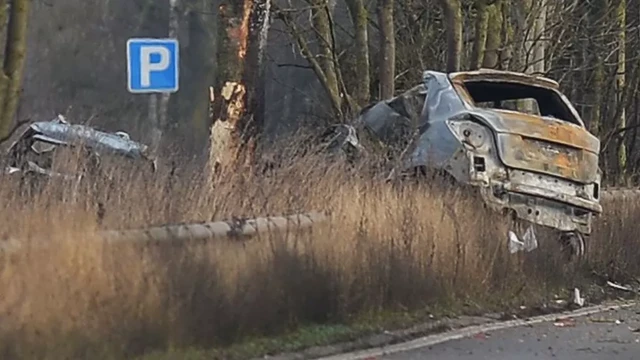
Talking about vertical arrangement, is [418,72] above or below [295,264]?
above

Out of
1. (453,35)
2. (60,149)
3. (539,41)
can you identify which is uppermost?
(539,41)

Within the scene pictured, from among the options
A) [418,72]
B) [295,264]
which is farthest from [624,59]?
[295,264]

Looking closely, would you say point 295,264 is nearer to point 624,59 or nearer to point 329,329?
point 329,329

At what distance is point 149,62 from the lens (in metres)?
9.95

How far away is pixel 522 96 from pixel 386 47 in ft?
12.0

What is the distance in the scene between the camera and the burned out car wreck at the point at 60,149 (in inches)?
373

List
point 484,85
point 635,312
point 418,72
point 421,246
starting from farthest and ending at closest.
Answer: point 418,72
point 484,85
point 635,312
point 421,246

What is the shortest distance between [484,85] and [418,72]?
8.33 metres

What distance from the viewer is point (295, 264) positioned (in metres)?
8.88

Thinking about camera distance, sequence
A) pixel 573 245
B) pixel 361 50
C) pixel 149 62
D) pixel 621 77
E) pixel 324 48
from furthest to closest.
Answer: pixel 621 77, pixel 324 48, pixel 361 50, pixel 573 245, pixel 149 62

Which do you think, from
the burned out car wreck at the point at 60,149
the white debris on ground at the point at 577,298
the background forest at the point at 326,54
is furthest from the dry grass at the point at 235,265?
the background forest at the point at 326,54

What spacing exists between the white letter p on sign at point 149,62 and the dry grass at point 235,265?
0.73 m

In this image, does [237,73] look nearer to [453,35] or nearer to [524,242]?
[524,242]

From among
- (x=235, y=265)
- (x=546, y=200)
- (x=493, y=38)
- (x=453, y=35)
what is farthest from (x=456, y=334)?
(x=493, y=38)
